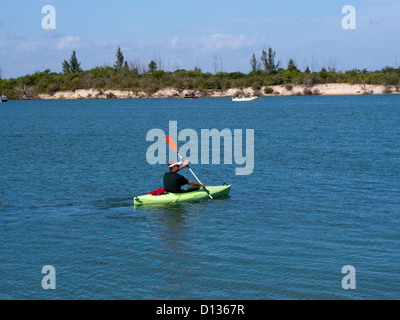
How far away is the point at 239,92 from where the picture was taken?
14888 centimetres

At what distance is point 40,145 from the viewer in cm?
4197

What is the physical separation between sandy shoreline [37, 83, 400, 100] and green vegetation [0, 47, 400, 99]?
91 cm

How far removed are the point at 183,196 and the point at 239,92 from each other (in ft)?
429

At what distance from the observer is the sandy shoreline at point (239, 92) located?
14538 cm

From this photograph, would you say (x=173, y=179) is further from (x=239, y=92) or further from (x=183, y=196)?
(x=239, y=92)

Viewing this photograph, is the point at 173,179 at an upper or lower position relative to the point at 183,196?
upper

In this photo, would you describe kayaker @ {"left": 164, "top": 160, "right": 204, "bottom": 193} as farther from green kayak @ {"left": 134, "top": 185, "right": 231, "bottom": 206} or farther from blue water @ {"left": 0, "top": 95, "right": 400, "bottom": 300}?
blue water @ {"left": 0, "top": 95, "right": 400, "bottom": 300}

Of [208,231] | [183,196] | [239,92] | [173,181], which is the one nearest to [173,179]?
[173,181]

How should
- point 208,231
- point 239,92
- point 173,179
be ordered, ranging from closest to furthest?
point 208,231, point 173,179, point 239,92

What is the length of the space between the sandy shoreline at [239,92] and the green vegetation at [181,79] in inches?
35.7

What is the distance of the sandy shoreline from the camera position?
145 metres

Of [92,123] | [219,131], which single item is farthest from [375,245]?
[92,123]
